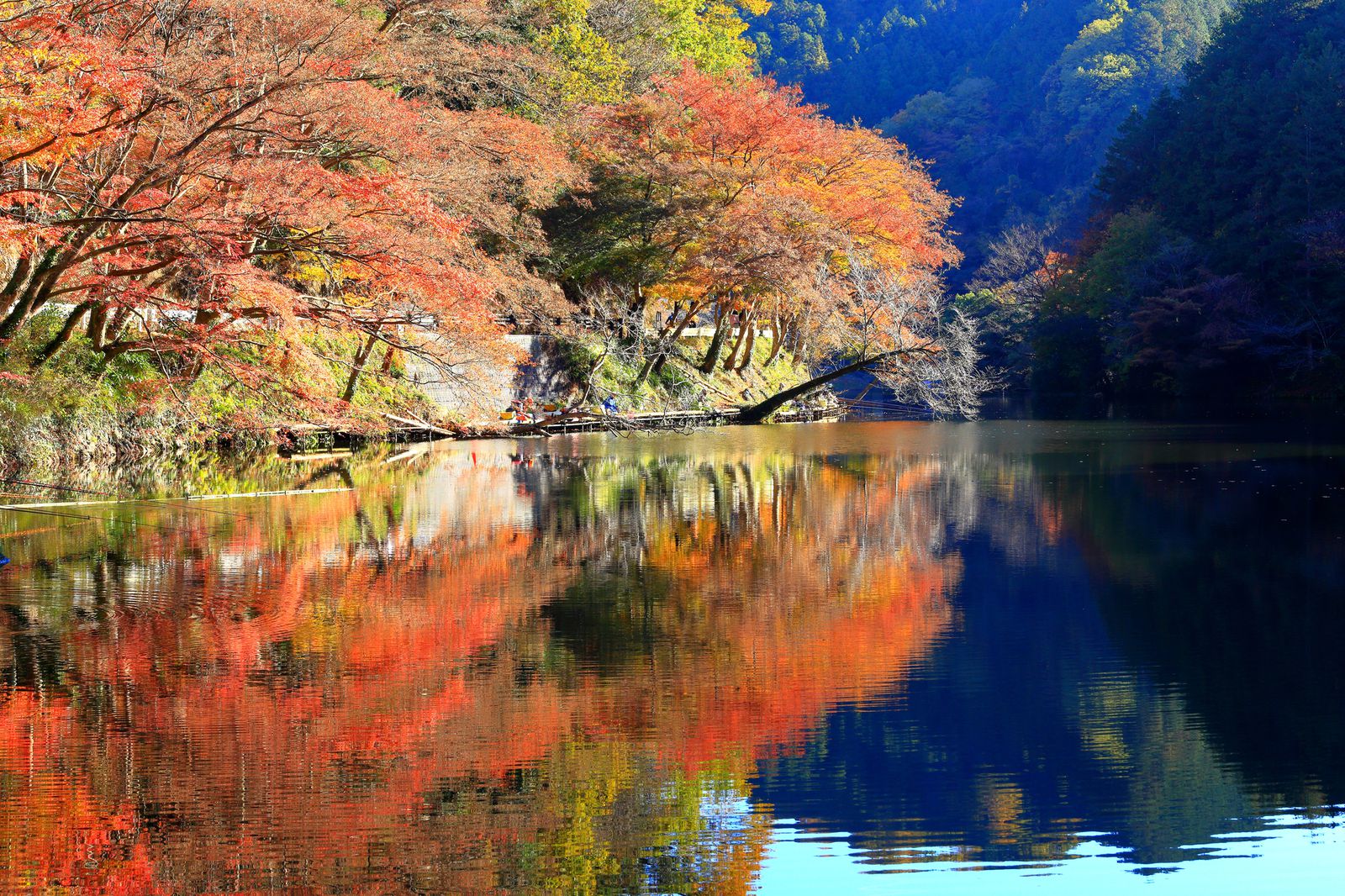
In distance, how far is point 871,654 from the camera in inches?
232

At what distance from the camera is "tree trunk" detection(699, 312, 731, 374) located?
27828 mm

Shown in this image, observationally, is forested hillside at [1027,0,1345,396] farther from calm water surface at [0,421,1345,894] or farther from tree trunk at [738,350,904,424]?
calm water surface at [0,421,1345,894]

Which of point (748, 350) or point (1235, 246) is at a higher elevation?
point (1235, 246)

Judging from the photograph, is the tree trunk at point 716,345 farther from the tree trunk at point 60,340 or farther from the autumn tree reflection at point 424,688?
the autumn tree reflection at point 424,688

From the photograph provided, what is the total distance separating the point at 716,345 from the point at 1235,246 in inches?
603

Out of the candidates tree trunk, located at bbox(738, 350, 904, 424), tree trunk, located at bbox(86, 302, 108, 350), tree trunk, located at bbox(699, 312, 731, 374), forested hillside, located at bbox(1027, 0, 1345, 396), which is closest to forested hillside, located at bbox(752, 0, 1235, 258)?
forested hillside, located at bbox(1027, 0, 1345, 396)

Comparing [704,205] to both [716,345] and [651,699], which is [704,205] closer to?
[716,345]

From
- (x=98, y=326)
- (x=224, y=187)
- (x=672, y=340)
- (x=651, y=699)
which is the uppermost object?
(x=224, y=187)

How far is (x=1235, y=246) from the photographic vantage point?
33.6m

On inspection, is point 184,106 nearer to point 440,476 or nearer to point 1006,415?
point 440,476

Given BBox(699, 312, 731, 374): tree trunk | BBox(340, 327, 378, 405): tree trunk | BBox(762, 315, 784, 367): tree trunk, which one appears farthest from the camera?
BBox(762, 315, 784, 367): tree trunk

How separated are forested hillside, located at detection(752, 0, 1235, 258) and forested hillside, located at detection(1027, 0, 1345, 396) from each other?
15.2 meters

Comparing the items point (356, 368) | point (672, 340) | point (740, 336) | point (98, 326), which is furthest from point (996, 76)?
point (98, 326)

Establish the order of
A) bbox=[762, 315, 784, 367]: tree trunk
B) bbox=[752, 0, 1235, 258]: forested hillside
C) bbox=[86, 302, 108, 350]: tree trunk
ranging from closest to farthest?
1. bbox=[86, 302, 108, 350]: tree trunk
2. bbox=[762, 315, 784, 367]: tree trunk
3. bbox=[752, 0, 1235, 258]: forested hillside
